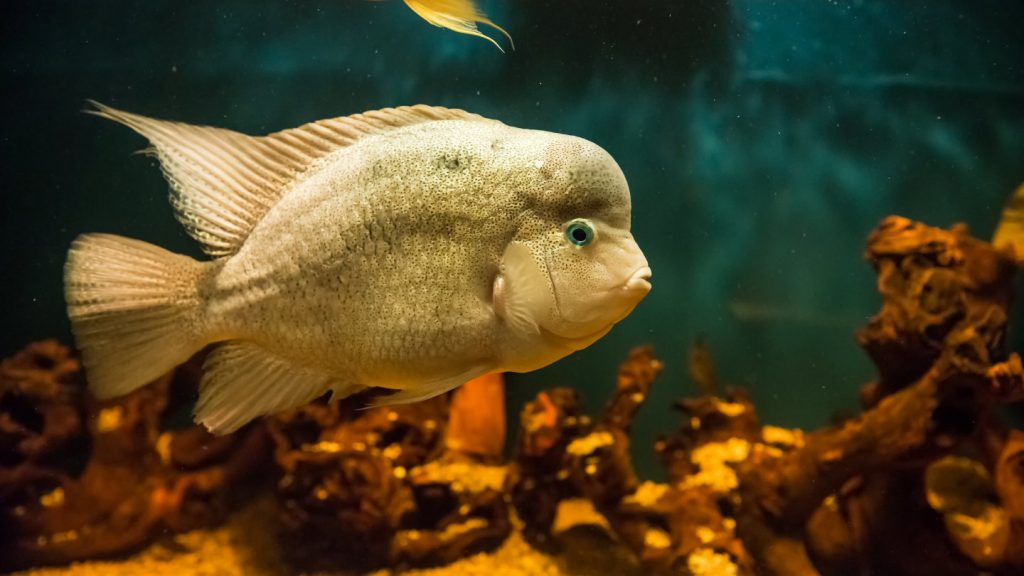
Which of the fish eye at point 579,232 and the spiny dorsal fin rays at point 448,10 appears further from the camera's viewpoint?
the spiny dorsal fin rays at point 448,10

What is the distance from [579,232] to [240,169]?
90 centimetres

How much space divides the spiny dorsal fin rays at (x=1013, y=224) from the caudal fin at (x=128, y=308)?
385 cm

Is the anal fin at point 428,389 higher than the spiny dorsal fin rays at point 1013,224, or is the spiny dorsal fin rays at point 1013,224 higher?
the spiny dorsal fin rays at point 1013,224

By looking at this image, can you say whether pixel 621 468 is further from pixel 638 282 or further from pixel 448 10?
pixel 448 10

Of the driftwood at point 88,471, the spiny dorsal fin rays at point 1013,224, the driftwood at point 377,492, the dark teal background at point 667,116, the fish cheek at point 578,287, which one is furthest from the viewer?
the dark teal background at point 667,116

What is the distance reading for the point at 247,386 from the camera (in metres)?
1.54

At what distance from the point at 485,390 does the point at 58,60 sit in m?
3.49

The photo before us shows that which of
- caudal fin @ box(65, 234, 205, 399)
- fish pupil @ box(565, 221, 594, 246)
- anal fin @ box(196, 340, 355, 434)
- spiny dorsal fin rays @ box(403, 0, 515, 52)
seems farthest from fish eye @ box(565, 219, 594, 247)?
caudal fin @ box(65, 234, 205, 399)

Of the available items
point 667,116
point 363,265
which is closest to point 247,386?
point 363,265

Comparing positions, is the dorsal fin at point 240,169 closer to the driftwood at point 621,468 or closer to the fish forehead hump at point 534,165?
the fish forehead hump at point 534,165

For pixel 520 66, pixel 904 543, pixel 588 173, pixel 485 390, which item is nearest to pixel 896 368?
pixel 904 543

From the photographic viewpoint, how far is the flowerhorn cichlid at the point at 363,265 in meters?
1.30

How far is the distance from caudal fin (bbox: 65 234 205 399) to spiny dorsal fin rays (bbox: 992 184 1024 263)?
3854 millimetres


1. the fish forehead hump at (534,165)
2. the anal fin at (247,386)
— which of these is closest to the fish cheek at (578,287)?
the fish forehead hump at (534,165)
